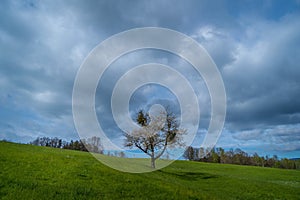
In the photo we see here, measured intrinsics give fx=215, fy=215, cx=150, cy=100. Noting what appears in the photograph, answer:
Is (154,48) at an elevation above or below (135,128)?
above

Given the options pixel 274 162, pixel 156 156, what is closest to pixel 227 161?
pixel 274 162

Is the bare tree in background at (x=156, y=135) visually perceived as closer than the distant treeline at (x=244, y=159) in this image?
Yes

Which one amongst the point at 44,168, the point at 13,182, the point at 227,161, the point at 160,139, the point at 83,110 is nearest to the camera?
the point at 13,182

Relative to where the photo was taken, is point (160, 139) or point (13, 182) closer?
point (13, 182)

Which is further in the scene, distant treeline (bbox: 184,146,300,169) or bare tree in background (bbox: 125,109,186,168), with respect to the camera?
distant treeline (bbox: 184,146,300,169)

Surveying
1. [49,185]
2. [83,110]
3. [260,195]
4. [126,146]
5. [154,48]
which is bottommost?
[260,195]

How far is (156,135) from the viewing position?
3300cm

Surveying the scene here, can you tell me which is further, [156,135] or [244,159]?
[244,159]

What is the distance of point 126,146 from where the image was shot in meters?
34.4

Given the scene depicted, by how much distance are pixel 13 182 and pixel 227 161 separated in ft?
463

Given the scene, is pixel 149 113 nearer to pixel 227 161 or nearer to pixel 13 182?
pixel 13 182

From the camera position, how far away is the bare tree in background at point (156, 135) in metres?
32.9

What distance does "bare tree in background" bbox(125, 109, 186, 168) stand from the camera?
3291cm

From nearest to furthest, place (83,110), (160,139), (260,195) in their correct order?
(83,110), (260,195), (160,139)
